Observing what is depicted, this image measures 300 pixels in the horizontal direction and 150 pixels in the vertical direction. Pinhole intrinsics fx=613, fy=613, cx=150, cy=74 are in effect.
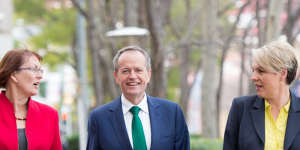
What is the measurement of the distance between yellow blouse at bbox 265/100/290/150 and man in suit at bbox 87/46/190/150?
2.09 feet

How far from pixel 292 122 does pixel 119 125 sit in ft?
4.25

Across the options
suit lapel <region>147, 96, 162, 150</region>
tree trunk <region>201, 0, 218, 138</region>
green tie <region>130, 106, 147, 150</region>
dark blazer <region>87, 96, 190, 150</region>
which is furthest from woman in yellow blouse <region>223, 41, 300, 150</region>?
tree trunk <region>201, 0, 218, 138</region>

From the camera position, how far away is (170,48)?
11.5m

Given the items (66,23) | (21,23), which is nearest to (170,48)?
(66,23)

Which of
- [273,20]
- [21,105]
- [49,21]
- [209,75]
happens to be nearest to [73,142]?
[49,21]

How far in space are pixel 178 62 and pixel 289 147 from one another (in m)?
18.4

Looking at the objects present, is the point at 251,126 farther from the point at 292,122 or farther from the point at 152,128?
the point at 152,128

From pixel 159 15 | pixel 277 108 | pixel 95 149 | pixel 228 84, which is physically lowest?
pixel 228 84

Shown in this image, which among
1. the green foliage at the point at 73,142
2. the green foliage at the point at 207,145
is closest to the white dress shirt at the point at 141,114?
the green foliage at the point at 207,145

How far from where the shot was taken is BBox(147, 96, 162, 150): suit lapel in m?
4.61

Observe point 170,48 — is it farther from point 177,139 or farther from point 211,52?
point 177,139

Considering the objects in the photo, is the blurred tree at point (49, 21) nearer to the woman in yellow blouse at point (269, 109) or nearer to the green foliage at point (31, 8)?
the green foliage at point (31, 8)

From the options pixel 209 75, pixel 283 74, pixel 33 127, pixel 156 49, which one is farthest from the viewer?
pixel 209 75

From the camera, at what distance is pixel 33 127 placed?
15.8 ft
